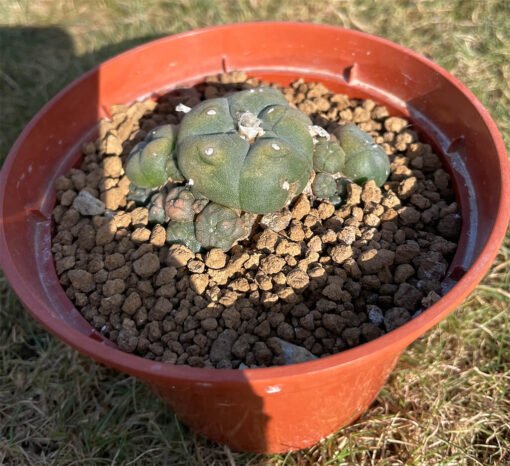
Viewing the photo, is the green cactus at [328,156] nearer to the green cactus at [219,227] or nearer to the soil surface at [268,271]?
the soil surface at [268,271]

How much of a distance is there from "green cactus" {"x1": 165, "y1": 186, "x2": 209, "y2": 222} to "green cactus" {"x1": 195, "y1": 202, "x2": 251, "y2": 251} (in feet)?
0.09

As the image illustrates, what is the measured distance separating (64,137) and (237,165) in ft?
2.99

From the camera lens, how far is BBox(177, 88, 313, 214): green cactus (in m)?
1.80

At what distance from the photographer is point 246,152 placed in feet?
6.00

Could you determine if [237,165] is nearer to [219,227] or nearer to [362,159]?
[219,227]

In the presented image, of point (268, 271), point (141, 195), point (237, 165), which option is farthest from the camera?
point (141, 195)

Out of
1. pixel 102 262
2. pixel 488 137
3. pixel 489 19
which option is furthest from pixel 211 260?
pixel 489 19

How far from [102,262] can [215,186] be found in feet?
1.74

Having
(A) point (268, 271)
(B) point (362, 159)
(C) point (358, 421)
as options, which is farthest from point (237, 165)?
(C) point (358, 421)

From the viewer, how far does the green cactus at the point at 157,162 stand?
207 cm

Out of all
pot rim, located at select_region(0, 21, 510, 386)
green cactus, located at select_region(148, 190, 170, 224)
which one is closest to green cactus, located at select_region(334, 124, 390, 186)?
pot rim, located at select_region(0, 21, 510, 386)

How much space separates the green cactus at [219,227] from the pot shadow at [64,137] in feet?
1.52

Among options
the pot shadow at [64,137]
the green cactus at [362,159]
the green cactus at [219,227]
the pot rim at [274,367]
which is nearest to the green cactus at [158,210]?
the green cactus at [219,227]

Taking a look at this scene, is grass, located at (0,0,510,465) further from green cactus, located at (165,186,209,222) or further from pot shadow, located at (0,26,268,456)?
green cactus, located at (165,186,209,222)
